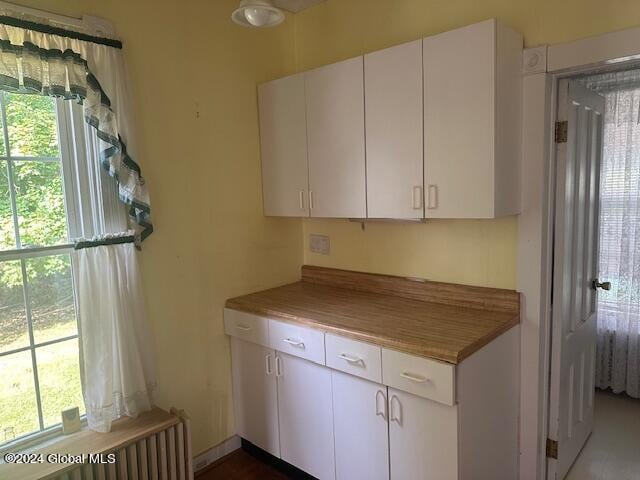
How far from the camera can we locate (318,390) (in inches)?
79.8

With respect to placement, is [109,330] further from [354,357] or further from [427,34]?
[427,34]

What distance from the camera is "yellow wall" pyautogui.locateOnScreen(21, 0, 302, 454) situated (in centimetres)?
208

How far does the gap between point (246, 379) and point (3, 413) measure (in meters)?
1.10

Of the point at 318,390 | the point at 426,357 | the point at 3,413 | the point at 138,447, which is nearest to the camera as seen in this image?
the point at 426,357

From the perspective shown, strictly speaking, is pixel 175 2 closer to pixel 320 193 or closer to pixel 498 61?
pixel 320 193

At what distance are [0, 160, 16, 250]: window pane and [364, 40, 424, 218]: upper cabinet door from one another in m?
1.51

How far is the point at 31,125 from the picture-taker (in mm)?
1713

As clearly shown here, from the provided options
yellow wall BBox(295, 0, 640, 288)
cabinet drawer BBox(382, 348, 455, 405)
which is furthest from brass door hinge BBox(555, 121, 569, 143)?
cabinet drawer BBox(382, 348, 455, 405)

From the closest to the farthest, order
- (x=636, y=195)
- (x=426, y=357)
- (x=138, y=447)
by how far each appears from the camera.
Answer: (x=426, y=357) → (x=138, y=447) → (x=636, y=195)

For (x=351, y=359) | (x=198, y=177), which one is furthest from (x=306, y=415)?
(x=198, y=177)

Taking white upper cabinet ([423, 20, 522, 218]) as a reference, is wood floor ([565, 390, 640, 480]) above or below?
below

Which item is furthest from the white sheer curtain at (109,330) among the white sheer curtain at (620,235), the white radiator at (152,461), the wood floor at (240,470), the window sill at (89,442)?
the white sheer curtain at (620,235)

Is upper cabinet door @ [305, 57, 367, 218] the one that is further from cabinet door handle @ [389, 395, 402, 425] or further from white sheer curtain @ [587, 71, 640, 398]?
white sheer curtain @ [587, 71, 640, 398]

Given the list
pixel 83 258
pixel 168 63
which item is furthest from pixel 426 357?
pixel 168 63
